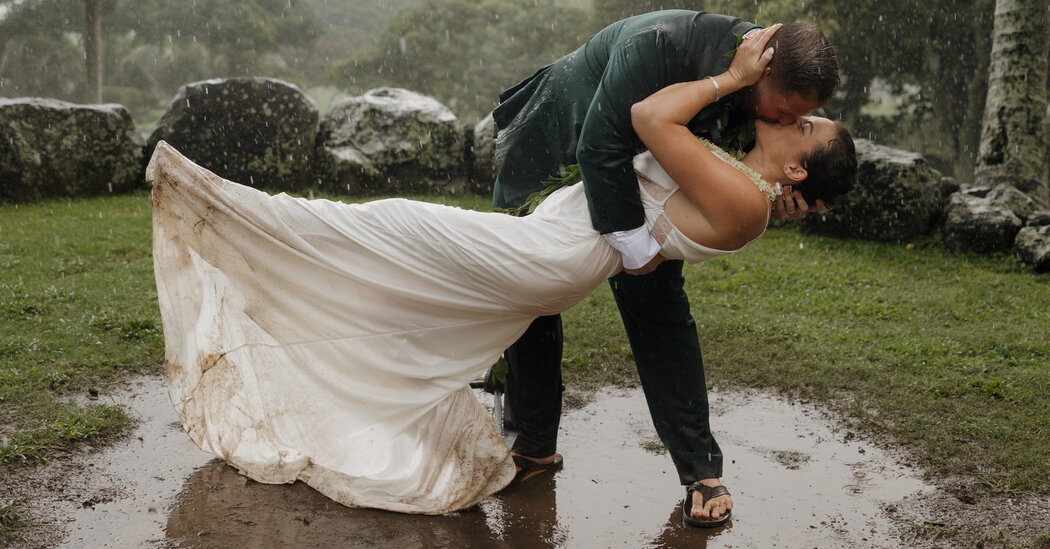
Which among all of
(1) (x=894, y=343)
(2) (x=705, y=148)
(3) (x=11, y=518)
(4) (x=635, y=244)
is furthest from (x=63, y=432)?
(1) (x=894, y=343)

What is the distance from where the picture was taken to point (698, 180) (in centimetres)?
316

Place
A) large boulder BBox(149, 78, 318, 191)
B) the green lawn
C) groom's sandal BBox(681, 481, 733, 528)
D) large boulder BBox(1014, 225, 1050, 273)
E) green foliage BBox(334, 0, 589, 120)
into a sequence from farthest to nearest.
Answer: green foliage BBox(334, 0, 589, 120) < large boulder BBox(149, 78, 318, 191) < large boulder BBox(1014, 225, 1050, 273) < the green lawn < groom's sandal BBox(681, 481, 733, 528)

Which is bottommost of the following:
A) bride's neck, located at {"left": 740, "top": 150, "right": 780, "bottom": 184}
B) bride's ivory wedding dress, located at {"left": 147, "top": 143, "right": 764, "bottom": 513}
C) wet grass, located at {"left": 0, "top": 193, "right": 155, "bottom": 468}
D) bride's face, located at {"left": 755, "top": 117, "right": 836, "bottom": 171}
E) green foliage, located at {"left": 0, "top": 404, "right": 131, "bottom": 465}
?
wet grass, located at {"left": 0, "top": 193, "right": 155, "bottom": 468}

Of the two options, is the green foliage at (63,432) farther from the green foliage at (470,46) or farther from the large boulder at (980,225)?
the green foliage at (470,46)

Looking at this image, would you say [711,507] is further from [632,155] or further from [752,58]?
[752,58]

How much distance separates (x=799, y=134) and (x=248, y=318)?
237cm

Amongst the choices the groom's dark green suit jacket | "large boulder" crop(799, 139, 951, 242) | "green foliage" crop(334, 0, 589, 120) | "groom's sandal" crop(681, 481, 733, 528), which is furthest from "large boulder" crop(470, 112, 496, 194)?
"green foliage" crop(334, 0, 589, 120)

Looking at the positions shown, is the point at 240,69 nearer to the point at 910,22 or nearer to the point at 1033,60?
the point at 910,22

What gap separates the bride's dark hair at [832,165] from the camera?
3375mm

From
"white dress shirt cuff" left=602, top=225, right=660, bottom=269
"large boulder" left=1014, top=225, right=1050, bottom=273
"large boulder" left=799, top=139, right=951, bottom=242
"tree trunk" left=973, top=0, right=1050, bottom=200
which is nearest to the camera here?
"white dress shirt cuff" left=602, top=225, right=660, bottom=269

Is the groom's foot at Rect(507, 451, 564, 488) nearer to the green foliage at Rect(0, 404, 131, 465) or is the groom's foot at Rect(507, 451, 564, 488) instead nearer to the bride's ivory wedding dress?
the bride's ivory wedding dress

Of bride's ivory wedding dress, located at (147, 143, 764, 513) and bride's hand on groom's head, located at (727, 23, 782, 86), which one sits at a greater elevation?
bride's hand on groom's head, located at (727, 23, 782, 86)

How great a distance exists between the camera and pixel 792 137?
135 inches

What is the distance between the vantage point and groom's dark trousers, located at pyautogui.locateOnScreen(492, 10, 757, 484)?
10.7ft
